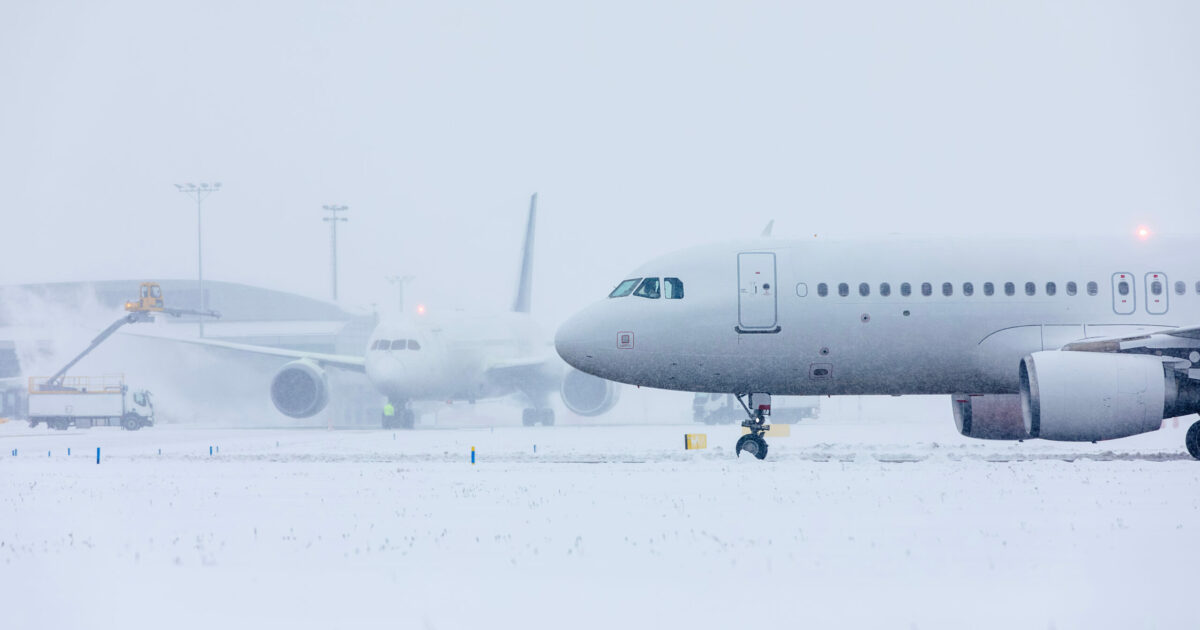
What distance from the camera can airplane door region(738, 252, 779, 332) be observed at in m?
21.9

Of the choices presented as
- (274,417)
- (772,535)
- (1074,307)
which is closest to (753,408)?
(1074,307)

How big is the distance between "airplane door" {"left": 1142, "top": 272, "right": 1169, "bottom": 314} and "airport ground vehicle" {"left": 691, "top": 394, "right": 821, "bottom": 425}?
33663 millimetres

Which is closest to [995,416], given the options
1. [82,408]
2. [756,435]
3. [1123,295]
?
[1123,295]

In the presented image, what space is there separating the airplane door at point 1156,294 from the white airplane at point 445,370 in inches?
1069

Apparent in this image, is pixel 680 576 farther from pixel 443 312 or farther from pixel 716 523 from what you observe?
pixel 443 312

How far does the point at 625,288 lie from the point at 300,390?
25.6 metres

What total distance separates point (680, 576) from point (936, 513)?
188 inches

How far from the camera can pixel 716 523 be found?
40.0ft

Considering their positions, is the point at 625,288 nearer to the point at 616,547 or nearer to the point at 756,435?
the point at 756,435

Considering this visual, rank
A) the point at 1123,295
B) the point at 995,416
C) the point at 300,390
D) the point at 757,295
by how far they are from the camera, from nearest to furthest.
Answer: the point at 757,295, the point at 1123,295, the point at 995,416, the point at 300,390

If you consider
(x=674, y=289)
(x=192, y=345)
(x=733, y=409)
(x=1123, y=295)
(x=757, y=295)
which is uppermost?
(x=192, y=345)

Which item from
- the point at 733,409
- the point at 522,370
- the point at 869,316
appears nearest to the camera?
the point at 869,316

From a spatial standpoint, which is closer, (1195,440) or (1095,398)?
(1095,398)

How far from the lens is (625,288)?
74.3 feet
